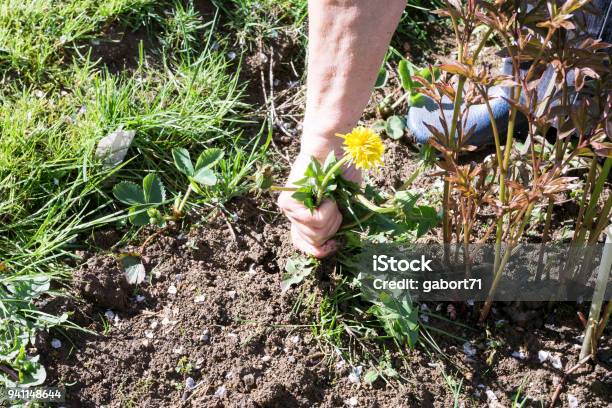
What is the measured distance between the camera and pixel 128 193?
203 cm

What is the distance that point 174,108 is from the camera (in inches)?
87.9

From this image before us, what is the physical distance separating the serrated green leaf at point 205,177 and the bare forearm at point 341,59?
11.1 inches

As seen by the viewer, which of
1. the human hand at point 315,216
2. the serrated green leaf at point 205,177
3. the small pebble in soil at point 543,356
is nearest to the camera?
the human hand at point 315,216

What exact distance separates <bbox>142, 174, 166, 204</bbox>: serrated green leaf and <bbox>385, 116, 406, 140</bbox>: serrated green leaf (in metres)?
0.67

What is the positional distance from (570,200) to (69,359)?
1344mm

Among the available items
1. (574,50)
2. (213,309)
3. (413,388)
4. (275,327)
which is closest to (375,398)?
(413,388)

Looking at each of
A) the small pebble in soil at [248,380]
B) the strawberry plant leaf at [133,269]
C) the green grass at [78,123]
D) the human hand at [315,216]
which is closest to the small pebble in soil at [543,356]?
the human hand at [315,216]

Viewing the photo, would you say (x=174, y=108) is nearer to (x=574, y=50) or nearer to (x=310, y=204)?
(x=310, y=204)

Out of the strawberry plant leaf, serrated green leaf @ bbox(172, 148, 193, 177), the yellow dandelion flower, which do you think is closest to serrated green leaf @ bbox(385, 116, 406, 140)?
serrated green leaf @ bbox(172, 148, 193, 177)

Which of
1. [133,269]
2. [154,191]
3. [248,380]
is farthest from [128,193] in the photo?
[248,380]

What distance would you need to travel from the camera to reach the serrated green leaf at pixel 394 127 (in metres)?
2.27

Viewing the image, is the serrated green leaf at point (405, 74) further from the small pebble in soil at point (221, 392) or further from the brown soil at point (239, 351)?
the small pebble in soil at point (221, 392)

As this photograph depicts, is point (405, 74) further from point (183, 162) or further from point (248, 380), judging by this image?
point (248, 380)

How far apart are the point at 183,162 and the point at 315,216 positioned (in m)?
0.44
